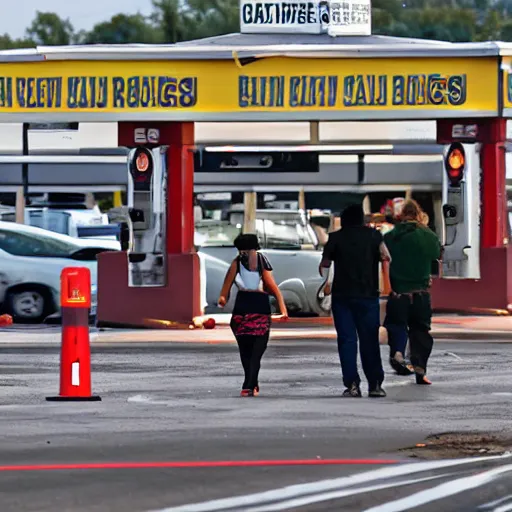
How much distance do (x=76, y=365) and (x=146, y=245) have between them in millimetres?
9275

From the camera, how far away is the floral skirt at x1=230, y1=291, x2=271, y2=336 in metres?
13.6

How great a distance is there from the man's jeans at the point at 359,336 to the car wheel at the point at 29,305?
10282 mm

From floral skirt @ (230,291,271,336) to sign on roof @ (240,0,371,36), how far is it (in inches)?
435

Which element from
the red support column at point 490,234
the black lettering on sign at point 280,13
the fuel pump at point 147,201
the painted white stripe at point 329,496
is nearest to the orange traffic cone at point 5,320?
the fuel pump at point 147,201

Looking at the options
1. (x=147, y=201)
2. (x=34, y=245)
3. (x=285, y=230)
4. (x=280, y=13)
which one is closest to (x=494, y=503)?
A: (x=147, y=201)

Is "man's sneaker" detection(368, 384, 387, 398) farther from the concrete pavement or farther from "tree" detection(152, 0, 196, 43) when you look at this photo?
"tree" detection(152, 0, 196, 43)

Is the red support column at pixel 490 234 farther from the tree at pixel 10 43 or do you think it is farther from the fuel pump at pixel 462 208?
the tree at pixel 10 43

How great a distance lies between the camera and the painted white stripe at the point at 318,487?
8117 millimetres

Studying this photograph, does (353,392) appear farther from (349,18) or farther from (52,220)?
(52,220)

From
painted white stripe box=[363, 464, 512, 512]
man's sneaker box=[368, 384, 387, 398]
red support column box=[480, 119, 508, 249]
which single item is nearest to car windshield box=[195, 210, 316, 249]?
red support column box=[480, 119, 508, 249]

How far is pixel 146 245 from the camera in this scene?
22375 millimetres

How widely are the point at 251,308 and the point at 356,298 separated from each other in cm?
87

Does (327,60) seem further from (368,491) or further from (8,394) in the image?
(368,491)

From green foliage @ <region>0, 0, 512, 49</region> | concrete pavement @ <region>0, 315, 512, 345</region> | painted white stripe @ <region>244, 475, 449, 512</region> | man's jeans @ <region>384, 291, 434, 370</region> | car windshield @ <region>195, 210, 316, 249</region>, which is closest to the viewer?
painted white stripe @ <region>244, 475, 449, 512</region>
